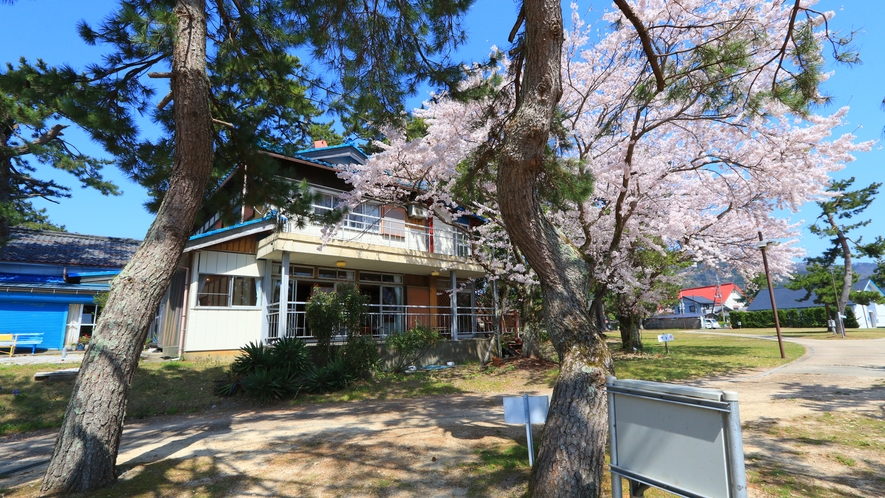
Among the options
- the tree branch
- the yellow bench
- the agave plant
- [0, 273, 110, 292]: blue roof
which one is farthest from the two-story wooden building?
the tree branch

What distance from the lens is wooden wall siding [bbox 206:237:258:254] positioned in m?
13.4

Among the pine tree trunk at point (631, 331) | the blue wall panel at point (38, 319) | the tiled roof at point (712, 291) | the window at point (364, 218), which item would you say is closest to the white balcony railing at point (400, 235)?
the window at point (364, 218)

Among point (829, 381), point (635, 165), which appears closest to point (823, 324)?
point (829, 381)

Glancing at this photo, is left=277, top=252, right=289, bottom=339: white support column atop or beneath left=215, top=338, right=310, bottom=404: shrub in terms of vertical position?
atop

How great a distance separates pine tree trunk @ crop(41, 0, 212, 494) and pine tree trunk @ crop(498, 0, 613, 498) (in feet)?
12.4

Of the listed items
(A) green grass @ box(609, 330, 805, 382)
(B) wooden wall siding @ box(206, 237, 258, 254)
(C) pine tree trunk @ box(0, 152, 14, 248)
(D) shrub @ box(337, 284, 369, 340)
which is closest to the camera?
(D) shrub @ box(337, 284, 369, 340)

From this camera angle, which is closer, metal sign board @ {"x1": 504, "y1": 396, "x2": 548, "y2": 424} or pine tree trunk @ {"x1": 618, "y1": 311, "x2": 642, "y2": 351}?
metal sign board @ {"x1": 504, "y1": 396, "x2": 548, "y2": 424}

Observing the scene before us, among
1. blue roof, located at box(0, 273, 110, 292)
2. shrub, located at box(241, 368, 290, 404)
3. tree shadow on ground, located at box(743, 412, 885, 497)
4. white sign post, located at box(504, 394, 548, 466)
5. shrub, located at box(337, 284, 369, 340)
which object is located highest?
blue roof, located at box(0, 273, 110, 292)

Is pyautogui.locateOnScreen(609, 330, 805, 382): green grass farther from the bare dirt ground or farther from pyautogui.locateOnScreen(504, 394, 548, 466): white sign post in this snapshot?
pyautogui.locateOnScreen(504, 394, 548, 466): white sign post

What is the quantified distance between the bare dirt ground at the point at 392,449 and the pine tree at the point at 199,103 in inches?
34.0

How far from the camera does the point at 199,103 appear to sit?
555 centimetres

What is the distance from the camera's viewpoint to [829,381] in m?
10.4

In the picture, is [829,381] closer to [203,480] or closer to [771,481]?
[771,481]

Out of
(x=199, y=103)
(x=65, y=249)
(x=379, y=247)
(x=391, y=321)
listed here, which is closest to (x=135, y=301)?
(x=199, y=103)
